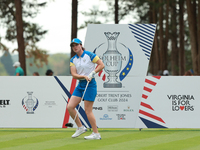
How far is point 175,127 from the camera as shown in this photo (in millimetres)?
11047

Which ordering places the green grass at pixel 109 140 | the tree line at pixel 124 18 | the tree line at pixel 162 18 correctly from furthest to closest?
the tree line at pixel 162 18
the tree line at pixel 124 18
the green grass at pixel 109 140

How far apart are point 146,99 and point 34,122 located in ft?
9.41

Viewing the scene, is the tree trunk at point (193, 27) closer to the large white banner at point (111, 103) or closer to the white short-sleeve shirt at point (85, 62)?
the large white banner at point (111, 103)

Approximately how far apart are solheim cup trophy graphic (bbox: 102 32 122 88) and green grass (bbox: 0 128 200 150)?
3.91 feet

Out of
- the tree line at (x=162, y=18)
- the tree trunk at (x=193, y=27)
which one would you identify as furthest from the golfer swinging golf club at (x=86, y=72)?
the tree trunk at (x=193, y=27)

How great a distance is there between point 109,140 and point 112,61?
108 inches

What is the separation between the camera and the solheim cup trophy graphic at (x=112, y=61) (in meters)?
11.1

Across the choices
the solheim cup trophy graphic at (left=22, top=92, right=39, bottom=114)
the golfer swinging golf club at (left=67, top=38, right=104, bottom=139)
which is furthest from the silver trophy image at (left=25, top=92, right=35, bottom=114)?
the golfer swinging golf club at (left=67, top=38, right=104, bottom=139)

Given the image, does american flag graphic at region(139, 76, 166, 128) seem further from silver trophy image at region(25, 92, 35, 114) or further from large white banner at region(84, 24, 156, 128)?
silver trophy image at region(25, 92, 35, 114)

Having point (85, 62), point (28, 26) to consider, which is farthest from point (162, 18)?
point (85, 62)

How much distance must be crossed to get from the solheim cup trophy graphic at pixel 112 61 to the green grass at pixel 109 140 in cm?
119

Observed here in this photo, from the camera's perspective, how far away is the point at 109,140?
8992mm

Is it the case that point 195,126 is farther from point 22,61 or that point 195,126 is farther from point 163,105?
point 22,61

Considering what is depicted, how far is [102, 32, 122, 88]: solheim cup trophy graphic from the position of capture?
439 inches
